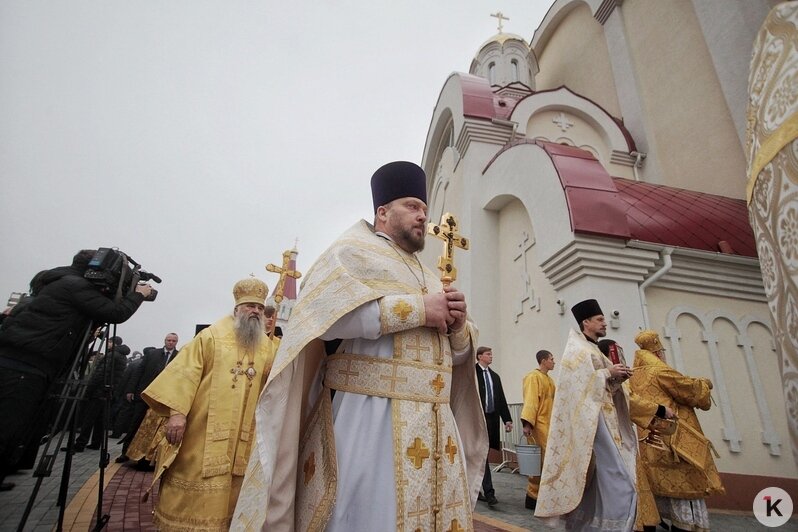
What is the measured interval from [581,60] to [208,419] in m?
17.9

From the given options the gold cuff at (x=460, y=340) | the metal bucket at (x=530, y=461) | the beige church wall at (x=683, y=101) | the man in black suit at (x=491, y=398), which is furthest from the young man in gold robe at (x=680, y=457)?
the beige church wall at (x=683, y=101)

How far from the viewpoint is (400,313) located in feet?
5.37

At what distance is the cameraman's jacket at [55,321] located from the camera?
2945mm

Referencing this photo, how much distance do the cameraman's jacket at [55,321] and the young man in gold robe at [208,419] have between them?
0.81 m

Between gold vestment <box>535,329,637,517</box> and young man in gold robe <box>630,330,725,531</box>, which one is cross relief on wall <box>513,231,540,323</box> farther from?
gold vestment <box>535,329,637,517</box>

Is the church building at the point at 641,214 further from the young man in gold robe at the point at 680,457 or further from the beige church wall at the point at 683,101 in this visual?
the young man in gold robe at the point at 680,457

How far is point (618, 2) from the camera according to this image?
42.3ft

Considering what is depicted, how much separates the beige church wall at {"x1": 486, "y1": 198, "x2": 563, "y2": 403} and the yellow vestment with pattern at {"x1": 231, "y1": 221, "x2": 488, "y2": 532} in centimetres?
494

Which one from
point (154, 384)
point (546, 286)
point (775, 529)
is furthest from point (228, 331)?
point (775, 529)

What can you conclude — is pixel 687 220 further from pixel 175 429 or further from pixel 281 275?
pixel 175 429

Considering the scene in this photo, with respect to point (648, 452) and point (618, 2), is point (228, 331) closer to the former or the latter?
point (648, 452)

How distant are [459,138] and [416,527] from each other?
11470mm

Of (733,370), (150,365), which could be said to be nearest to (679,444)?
(733,370)

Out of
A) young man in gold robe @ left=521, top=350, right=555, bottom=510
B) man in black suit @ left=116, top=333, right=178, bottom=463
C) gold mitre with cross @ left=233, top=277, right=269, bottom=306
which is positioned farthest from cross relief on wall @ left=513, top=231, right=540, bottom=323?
man in black suit @ left=116, top=333, right=178, bottom=463
